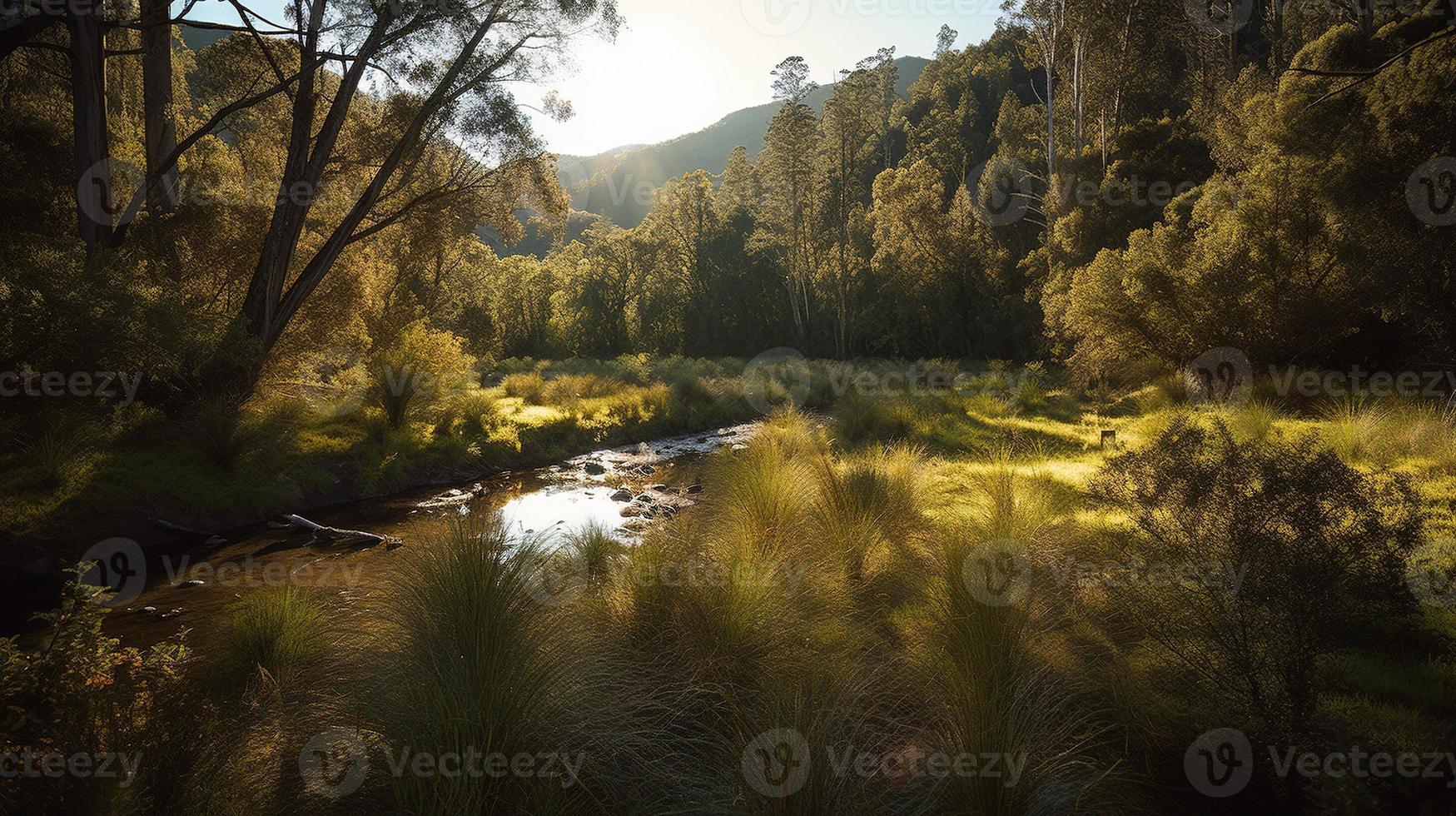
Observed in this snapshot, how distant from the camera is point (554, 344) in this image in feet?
150

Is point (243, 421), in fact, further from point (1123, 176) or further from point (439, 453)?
point (1123, 176)

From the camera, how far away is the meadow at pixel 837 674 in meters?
2.32

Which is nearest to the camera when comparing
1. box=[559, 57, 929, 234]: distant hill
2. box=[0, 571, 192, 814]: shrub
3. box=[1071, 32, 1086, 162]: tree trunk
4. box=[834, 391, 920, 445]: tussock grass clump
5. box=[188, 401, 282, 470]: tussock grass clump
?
box=[0, 571, 192, 814]: shrub

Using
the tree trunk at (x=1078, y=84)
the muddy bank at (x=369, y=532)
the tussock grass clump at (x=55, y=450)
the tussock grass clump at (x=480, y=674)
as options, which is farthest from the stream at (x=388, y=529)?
the tree trunk at (x=1078, y=84)

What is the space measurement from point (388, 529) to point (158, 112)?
880 centimetres

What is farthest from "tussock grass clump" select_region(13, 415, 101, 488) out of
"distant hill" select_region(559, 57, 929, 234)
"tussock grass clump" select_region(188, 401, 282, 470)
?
"distant hill" select_region(559, 57, 929, 234)

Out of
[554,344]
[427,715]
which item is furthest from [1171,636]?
[554,344]

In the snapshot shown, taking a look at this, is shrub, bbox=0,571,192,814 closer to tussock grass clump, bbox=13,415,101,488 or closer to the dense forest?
the dense forest

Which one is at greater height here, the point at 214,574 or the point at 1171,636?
the point at 1171,636

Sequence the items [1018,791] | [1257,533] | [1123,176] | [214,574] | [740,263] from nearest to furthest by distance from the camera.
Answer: [1018,791] < [1257,533] < [214,574] < [1123,176] < [740,263]

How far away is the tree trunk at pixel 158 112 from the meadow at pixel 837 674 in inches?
393

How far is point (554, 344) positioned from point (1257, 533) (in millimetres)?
46047

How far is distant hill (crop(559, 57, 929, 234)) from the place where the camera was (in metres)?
108

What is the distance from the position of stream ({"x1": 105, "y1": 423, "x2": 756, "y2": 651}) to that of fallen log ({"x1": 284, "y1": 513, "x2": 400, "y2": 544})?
0.08m
